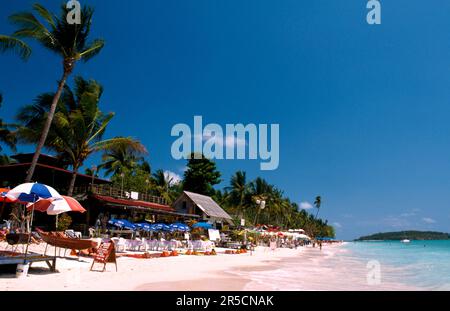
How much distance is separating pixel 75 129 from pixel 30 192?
1319 centimetres

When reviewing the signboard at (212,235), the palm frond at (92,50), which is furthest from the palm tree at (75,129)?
the signboard at (212,235)

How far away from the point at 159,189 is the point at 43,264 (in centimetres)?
3714

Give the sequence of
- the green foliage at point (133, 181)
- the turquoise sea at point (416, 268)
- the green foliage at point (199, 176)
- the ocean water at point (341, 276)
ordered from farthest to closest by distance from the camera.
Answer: the green foliage at point (199, 176)
the green foliage at point (133, 181)
the turquoise sea at point (416, 268)
the ocean water at point (341, 276)

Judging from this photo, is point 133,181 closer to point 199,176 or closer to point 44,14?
point 199,176

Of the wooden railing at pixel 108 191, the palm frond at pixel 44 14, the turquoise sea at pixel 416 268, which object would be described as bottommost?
the turquoise sea at pixel 416 268

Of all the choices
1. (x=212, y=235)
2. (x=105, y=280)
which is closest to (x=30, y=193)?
(x=105, y=280)

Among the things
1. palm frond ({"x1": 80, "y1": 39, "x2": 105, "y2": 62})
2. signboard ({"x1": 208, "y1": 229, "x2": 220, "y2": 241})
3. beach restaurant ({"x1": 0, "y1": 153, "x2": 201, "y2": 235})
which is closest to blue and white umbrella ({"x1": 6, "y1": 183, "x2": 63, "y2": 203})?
palm frond ({"x1": 80, "y1": 39, "x2": 105, "y2": 62})

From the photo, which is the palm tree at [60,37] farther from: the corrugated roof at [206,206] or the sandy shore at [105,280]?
the corrugated roof at [206,206]

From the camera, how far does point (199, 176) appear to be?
4947 cm

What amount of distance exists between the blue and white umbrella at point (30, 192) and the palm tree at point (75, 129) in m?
11.6

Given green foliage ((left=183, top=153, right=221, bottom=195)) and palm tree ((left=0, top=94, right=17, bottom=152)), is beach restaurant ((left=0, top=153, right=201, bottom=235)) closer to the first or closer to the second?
palm tree ((left=0, top=94, right=17, bottom=152))

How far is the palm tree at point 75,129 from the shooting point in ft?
69.1

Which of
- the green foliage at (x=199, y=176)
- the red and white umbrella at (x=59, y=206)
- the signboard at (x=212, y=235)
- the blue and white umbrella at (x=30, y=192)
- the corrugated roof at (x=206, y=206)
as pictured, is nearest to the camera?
the blue and white umbrella at (x=30, y=192)
